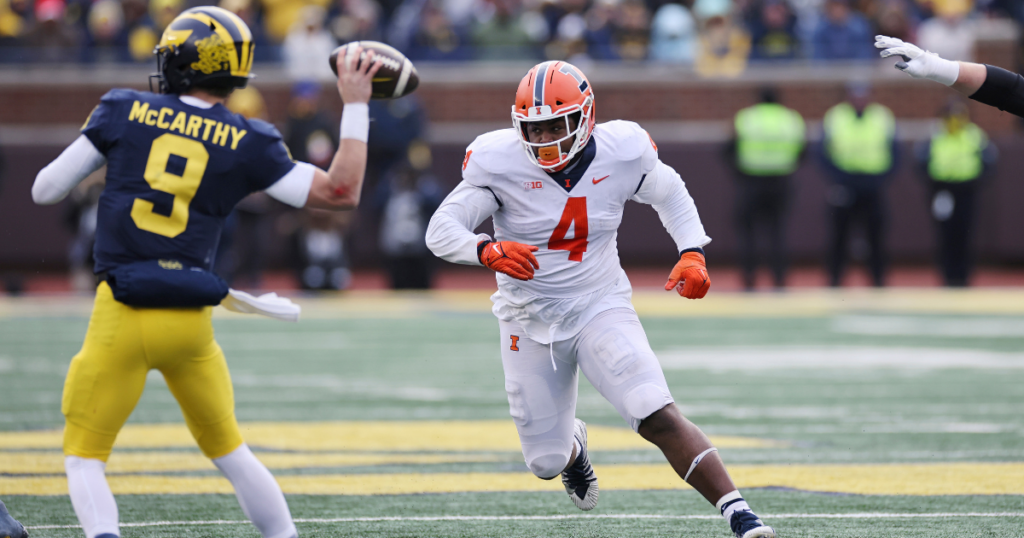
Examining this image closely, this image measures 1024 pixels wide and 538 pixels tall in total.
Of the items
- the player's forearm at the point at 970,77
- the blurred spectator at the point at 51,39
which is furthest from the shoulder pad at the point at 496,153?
the blurred spectator at the point at 51,39

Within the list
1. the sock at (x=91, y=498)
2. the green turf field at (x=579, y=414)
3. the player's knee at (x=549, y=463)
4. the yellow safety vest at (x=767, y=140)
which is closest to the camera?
the sock at (x=91, y=498)

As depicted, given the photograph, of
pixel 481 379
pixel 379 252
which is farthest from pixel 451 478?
pixel 379 252

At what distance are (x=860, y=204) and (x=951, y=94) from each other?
363 cm

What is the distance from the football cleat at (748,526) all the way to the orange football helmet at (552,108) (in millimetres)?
1316

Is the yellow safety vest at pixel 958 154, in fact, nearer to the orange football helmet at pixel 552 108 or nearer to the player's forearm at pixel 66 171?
the orange football helmet at pixel 552 108

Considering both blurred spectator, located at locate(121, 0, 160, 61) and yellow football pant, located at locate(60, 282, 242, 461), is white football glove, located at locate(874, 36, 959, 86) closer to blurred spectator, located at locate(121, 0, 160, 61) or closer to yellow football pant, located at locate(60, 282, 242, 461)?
yellow football pant, located at locate(60, 282, 242, 461)

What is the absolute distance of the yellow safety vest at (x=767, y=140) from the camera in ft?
44.9

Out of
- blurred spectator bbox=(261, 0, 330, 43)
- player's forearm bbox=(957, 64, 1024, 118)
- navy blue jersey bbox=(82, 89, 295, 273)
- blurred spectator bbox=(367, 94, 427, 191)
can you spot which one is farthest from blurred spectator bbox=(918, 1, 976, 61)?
navy blue jersey bbox=(82, 89, 295, 273)

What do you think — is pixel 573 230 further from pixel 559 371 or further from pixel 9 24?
pixel 9 24

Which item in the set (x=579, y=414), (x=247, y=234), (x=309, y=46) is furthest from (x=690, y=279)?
(x=309, y=46)

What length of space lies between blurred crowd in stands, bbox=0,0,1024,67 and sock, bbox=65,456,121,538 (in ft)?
40.6

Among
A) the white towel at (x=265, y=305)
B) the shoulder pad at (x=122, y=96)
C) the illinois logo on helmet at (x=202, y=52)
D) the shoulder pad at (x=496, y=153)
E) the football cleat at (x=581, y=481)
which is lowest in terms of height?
the football cleat at (x=581, y=481)

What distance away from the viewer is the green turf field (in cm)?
487

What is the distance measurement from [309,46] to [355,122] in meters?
12.2
